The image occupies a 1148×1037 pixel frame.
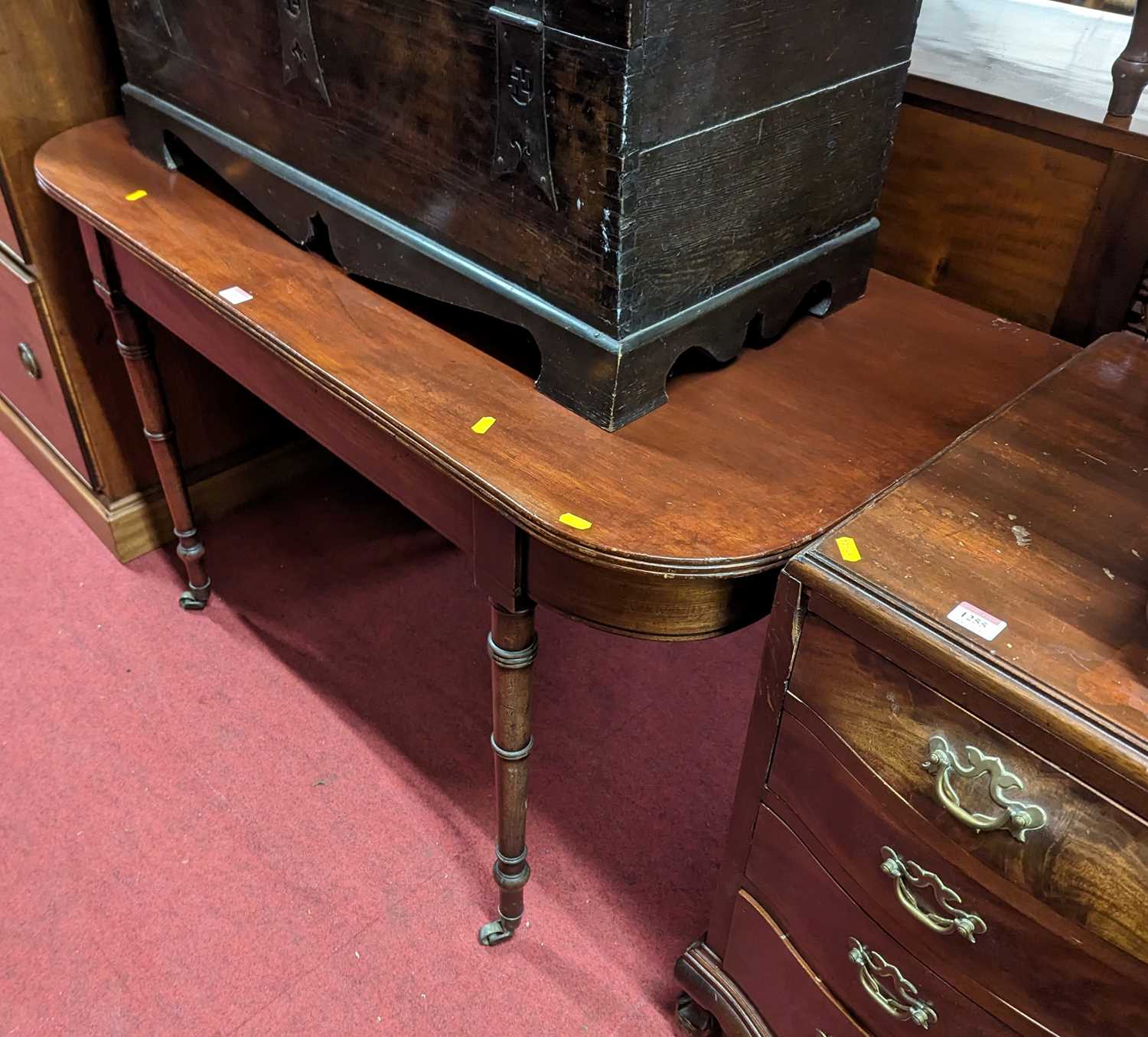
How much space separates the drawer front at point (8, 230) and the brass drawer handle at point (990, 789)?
1.45 metres

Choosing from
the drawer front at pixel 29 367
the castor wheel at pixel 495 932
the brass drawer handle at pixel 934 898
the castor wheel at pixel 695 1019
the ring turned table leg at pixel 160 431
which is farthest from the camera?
the drawer front at pixel 29 367

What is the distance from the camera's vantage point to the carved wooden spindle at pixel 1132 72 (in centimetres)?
97

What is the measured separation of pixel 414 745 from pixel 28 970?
21.6 inches

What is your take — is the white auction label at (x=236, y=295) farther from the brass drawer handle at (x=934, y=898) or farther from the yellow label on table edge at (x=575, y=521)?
the brass drawer handle at (x=934, y=898)

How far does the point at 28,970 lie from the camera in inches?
48.6

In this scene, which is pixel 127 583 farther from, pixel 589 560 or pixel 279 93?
pixel 589 560

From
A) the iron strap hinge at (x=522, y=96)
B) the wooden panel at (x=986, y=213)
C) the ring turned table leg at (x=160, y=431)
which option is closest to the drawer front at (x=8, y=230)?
the ring turned table leg at (x=160, y=431)

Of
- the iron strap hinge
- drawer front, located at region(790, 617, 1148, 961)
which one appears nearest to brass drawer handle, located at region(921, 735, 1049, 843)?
drawer front, located at region(790, 617, 1148, 961)

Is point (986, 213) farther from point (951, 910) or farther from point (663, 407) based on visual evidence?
point (951, 910)

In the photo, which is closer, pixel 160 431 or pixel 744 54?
pixel 744 54

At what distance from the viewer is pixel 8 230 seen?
59.7 inches

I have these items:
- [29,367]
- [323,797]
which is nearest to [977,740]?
[323,797]

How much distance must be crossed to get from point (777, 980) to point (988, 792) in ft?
1.39

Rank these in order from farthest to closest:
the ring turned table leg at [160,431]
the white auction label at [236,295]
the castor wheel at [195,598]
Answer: the castor wheel at [195,598]
the ring turned table leg at [160,431]
the white auction label at [236,295]
